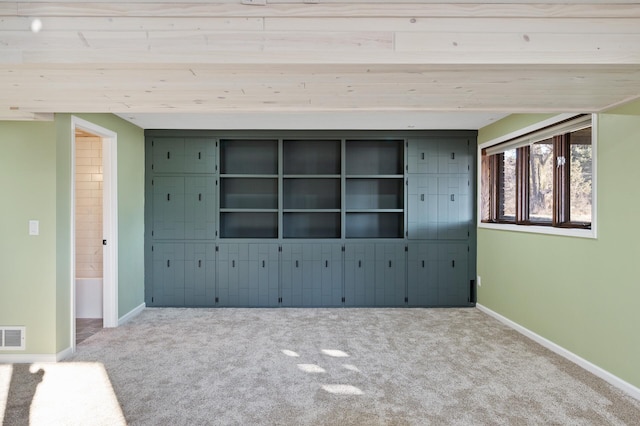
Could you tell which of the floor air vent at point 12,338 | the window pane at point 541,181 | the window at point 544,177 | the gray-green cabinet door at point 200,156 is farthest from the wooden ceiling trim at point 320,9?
the gray-green cabinet door at point 200,156

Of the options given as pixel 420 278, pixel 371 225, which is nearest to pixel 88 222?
pixel 371 225

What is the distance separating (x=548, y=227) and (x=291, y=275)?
301 centimetres

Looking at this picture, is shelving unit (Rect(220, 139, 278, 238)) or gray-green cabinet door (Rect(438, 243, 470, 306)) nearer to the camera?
gray-green cabinet door (Rect(438, 243, 470, 306))

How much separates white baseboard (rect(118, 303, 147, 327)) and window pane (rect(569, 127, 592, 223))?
4781mm

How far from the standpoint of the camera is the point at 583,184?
11.1 ft

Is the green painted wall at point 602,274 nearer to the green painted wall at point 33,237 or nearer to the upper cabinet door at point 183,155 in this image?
the upper cabinet door at point 183,155

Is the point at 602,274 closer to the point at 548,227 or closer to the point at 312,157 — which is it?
the point at 548,227

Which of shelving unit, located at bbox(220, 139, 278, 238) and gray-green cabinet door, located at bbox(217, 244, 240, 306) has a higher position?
shelving unit, located at bbox(220, 139, 278, 238)

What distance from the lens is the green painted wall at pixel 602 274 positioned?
9.12 feet

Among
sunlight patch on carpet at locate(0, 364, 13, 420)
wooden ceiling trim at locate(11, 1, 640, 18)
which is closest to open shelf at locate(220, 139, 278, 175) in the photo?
sunlight patch on carpet at locate(0, 364, 13, 420)

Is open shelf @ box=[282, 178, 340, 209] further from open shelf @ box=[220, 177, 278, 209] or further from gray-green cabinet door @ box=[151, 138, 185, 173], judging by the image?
gray-green cabinet door @ box=[151, 138, 185, 173]

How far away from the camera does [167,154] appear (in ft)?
16.8

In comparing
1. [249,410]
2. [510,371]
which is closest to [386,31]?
[249,410]

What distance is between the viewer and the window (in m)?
3.38
